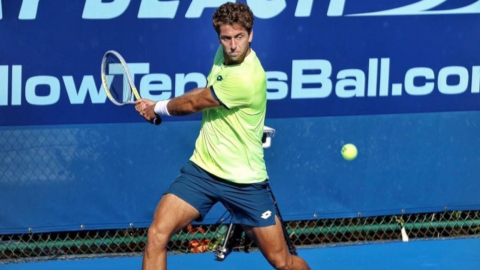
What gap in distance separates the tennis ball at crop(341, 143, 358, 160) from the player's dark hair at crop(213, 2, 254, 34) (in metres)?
2.13

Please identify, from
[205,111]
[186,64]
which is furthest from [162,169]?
[205,111]

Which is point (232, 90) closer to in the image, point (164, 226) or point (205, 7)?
point (164, 226)

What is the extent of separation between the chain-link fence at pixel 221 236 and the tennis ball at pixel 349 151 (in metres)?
0.54

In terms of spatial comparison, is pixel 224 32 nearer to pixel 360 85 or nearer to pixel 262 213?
pixel 262 213

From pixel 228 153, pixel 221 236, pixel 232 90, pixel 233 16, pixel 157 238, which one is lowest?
pixel 221 236

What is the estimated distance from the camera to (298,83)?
6.73 metres

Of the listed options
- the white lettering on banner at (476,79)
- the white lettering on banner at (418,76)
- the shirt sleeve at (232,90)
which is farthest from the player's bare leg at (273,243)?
the white lettering on banner at (476,79)

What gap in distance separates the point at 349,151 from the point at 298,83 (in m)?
0.58

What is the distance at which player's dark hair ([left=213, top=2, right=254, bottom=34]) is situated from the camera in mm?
4809

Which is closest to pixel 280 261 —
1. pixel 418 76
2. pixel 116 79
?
pixel 116 79

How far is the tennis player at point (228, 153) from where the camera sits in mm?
4883

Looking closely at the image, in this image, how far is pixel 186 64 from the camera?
655 centimetres

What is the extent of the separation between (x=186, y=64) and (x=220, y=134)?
159 cm

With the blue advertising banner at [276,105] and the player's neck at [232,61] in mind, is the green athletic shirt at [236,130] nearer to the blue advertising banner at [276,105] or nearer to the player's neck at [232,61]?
the player's neck at [232,61]
